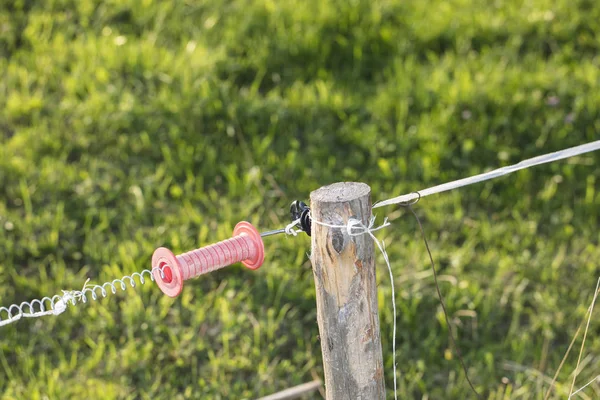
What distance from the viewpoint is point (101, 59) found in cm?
486

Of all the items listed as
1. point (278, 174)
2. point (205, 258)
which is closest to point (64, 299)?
point (205, 258)

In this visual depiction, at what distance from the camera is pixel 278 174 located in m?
4.28

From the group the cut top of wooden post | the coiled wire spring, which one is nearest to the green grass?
the coiled wire spring

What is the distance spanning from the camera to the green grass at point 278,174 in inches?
134

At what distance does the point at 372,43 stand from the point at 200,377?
2.69m

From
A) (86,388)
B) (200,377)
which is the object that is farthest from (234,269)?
(86,388)

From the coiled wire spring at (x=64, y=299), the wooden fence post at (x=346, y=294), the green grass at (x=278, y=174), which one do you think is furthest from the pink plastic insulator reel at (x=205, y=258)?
the green grass at (x=278, y=174)

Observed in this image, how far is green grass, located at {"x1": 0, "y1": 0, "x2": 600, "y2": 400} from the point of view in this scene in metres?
3.41

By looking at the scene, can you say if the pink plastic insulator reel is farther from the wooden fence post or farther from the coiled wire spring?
the wooden fence post

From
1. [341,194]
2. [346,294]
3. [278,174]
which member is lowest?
[278,174]

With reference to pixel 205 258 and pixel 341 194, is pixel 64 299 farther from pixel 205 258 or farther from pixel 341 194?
pixel 341 194

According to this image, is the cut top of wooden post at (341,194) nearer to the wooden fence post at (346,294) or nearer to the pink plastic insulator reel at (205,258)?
the wooden fence post at (346,294)

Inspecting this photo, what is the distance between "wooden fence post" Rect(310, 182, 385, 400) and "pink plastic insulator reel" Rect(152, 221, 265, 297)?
0.54 ft

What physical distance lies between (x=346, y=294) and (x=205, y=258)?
1.23 feet
